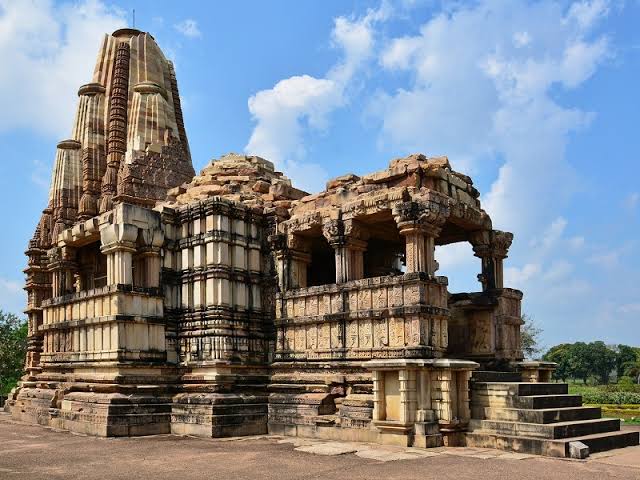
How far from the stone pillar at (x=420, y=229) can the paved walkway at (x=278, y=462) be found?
4.35 meters


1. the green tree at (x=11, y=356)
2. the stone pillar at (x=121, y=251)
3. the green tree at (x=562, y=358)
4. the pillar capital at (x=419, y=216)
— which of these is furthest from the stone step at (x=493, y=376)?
the green tree at (x=562, y=358)

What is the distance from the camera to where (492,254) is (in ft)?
62.0

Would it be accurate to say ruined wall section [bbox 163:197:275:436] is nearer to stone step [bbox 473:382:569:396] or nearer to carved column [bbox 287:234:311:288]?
carved column [bbox 287:234:311:288]

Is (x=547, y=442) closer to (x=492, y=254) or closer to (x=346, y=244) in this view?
(x=492, y=254)

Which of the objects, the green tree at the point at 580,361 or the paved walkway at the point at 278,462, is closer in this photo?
the paved walkway at the point at 278,462

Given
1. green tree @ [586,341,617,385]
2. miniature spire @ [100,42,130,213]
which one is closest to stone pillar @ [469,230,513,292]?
miniature spire @ [100,42,130,213]

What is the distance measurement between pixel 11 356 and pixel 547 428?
4095 centimetres

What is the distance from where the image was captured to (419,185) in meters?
17.0

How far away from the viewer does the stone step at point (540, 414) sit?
1398cm

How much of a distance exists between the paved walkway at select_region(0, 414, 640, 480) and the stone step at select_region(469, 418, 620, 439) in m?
0.65

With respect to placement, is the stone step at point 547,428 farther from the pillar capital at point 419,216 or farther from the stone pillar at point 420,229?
the pillar capital at point 419,216

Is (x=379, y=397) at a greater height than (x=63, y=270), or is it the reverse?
(x=63, y=270)

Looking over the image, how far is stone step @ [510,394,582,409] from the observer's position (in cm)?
1433

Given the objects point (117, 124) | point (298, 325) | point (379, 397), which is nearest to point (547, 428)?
point (379, 397)
